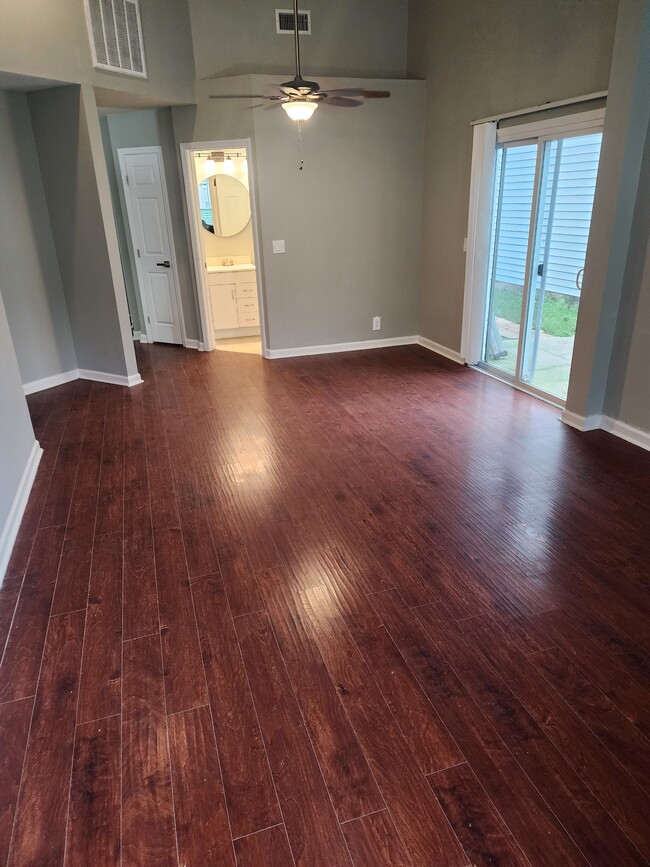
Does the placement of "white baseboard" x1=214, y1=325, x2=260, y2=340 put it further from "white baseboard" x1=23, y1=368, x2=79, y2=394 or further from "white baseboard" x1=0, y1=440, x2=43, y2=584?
"white baseboard" x1=0, y1=440, x2=43, y2=584

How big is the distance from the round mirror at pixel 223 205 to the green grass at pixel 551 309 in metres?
3.73

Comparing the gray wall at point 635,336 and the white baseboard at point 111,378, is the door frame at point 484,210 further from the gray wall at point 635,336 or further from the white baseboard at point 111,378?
the white baseboard at point 111,378

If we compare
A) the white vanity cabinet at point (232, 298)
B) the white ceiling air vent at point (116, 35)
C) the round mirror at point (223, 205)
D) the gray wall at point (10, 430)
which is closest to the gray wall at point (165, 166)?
the white vanity cabinet at point (232, 298)

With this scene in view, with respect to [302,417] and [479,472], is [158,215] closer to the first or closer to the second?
[302,417]

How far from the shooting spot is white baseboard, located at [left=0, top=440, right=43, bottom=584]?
272 centimetres

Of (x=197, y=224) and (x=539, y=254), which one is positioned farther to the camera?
(x=197, y=224)

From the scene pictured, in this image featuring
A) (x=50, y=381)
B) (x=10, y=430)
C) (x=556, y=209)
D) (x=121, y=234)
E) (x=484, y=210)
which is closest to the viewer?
(x=10, y=430)

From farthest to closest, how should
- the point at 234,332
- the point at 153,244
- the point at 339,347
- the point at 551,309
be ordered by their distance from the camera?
the point at 234,332 < the point at 153,244 < the point at 339,347 < the point at 551,309

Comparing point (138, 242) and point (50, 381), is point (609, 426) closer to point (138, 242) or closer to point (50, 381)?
point (50, 381)

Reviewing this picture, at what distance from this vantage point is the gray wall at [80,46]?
156 inches

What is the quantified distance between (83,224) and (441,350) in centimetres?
381

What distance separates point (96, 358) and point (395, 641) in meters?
4.53

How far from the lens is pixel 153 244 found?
662 cm

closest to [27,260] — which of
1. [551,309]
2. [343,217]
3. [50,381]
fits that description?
[50,381]
